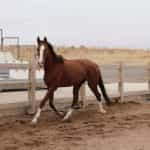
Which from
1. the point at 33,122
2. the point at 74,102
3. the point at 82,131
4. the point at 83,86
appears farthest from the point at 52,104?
the point at 83,86

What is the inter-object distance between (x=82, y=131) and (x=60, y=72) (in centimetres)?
178

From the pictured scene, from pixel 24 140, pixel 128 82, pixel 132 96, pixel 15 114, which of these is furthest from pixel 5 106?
pixel 128 82

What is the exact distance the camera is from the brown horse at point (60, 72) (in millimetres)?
9070

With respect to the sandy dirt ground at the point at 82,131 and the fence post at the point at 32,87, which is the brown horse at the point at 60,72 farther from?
the fence post at the point at 32,87

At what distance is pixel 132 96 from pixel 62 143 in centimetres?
651

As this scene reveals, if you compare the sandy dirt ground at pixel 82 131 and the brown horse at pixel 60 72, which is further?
the brown horse at pixel 60 72

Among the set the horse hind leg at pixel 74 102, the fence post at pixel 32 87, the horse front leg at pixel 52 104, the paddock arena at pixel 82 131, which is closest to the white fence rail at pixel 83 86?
the fence post at pixel 32 87

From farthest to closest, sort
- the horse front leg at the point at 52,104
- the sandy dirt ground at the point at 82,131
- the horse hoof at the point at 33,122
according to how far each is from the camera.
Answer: the horse front leg at the point at 52,104
the horse hoof at the point at 33,122
the sandy dirt ground at the point at 82,131

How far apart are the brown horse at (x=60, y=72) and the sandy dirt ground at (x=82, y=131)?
0.42m

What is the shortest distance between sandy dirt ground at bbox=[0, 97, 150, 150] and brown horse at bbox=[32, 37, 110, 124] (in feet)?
1.38

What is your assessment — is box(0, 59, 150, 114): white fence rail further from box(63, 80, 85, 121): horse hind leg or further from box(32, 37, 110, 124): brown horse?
box(63, 80, 85, 121): horse hind leg

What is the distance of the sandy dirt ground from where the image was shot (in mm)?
6922

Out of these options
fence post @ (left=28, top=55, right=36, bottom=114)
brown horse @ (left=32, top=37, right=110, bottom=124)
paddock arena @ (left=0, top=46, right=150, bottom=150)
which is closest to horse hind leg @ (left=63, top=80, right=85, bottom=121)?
brown horse @ (left=32, top=37, right=110, bottom=124)

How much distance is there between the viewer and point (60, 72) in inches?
373
